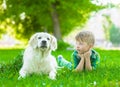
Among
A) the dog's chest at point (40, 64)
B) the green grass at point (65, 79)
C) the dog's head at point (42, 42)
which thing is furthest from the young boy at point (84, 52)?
the dog's chest at point (40, 64)

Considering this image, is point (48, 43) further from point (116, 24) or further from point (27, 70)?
point (116, 24)

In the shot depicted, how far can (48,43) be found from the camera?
9.62 meters

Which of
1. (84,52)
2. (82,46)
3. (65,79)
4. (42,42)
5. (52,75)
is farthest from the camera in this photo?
(84,52)

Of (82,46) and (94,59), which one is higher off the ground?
(82,46)

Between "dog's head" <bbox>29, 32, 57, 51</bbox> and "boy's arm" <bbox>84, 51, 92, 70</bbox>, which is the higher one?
"dog's head" <bbox>29, 32, 57, 51</bbox>

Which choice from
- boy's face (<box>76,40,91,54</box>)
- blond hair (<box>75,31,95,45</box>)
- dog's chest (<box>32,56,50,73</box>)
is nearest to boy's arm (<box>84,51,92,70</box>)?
boy's face (<box>76,40,91,54</box>)

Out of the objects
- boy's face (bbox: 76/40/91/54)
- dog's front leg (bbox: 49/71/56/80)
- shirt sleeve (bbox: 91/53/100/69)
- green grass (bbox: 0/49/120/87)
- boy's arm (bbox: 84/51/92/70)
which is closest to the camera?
green grass (bbox: 0/49/120/87)

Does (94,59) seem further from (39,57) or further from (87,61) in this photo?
(39,57)

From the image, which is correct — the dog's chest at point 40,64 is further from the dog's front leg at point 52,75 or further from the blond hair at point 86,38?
the blond hair at point 86,38

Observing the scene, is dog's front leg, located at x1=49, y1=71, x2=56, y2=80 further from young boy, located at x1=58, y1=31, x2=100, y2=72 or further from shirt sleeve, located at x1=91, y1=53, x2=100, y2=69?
shirt sleeve, located at x1=91, y1=53, x2=100, y2=69

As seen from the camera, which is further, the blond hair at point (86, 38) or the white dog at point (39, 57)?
the blond hair at point (86, 38)

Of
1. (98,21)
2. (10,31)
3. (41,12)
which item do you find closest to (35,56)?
(41,12)

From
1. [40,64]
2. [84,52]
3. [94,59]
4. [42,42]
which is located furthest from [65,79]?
[94,59]

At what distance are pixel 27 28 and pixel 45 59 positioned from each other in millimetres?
30776
